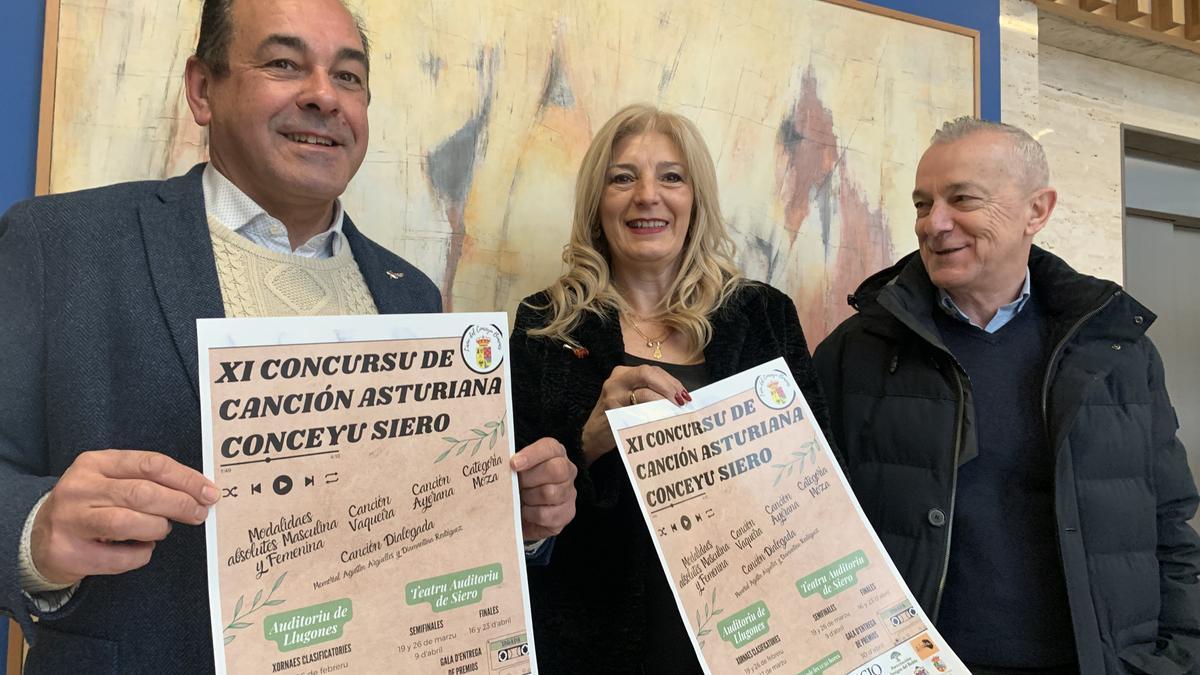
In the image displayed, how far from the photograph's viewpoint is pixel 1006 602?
178cm

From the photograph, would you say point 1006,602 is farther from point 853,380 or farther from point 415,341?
point 415,341

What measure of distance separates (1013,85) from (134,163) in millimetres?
3378

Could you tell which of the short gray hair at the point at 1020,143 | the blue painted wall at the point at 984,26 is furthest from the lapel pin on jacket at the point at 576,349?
the blue painted wall at the point at 984,26

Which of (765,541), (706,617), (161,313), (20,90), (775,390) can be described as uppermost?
(20,90)

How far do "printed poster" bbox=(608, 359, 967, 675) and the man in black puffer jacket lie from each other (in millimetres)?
440

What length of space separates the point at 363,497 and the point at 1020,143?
1845mm

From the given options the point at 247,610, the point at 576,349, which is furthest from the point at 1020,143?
the point at 247,610

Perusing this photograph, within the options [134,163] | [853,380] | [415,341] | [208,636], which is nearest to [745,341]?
[853,380]

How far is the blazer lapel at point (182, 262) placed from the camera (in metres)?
1.19

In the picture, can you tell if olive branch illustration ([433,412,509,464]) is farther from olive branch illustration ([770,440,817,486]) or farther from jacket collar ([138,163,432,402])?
olive branch illustration ([770,440,817,486])

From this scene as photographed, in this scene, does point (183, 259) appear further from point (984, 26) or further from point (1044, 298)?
point (984, 26)

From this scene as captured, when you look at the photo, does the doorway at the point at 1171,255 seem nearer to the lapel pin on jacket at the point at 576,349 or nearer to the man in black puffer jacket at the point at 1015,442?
the man in black puffer jacket at the point at 1015,442

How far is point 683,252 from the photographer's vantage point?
2074 millimetres

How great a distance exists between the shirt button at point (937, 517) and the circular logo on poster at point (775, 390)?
1.82 ft
